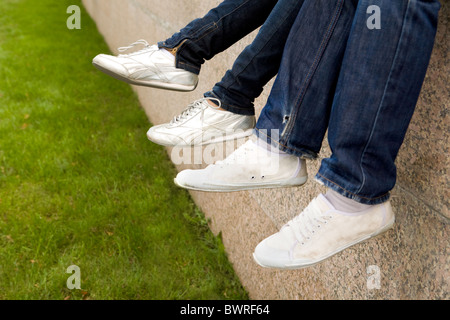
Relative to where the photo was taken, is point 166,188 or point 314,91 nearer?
point 314,91

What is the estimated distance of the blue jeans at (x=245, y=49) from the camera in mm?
1381

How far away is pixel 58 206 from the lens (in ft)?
10.3

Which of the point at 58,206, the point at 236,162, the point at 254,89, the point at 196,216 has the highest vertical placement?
the point at 254,89

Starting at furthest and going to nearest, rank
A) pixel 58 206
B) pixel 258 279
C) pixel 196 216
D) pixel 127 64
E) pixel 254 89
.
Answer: pixel 196 216, pixel 58 206, pixel 258 279, pixel 127 64, pixel 254 89

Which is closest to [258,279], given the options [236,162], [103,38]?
[236,162]

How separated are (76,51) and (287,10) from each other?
6.27m

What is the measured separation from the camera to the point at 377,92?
3.38ft

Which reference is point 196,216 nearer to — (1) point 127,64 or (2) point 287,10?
(1) point 127,64

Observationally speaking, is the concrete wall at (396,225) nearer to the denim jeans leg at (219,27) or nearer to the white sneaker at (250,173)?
the white sneaker at (250,173)

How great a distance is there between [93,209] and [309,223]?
2.27 meters

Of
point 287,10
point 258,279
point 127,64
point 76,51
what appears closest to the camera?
point 287,10

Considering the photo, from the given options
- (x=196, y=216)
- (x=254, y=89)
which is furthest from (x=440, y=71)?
(x=196, y=216)

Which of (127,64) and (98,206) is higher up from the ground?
(127,64)

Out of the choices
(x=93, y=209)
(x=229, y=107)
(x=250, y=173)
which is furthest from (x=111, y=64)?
(x=93, y=209)
